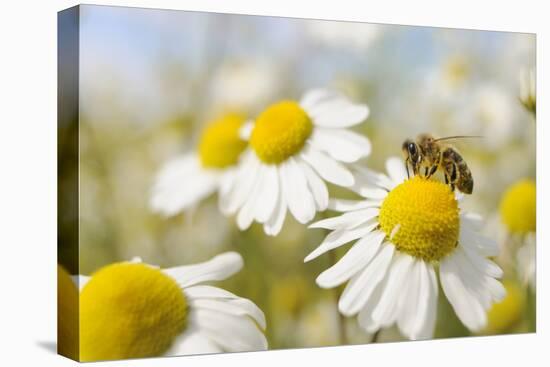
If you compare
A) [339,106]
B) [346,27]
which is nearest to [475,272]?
[339,106]

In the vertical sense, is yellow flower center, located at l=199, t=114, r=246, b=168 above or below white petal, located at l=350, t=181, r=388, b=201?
above

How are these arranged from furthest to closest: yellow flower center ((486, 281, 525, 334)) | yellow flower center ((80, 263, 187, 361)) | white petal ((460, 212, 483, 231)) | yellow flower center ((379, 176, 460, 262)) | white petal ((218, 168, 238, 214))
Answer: yellow flower center ((486, 281, 525, 334)) < white petal ((460, 212, 483, 231)) < white petal ((218, 168, 238, 214)) < yellow flower center ((379, 176, 460, 262)) < yellow flower center ((80, 263, 187, 361))

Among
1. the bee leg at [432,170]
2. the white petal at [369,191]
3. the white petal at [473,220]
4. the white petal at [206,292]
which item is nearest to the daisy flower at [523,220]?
the white petal at [473,220]

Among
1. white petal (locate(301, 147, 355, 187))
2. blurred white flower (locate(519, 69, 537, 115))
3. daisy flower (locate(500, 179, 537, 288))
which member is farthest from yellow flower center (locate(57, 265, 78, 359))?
blurred white flower (locate(519, 69, 537, 115))

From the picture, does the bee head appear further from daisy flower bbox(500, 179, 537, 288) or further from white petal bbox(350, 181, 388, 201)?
daisy flower bbox(500, 179, 537, 288)

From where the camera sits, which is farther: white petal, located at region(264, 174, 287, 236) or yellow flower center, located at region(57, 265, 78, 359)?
white petal, located at region(264, 174, 287, 236)

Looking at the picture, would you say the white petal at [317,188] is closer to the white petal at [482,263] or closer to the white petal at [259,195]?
Result: the white petal at [259,195]
